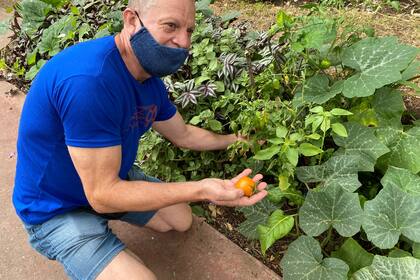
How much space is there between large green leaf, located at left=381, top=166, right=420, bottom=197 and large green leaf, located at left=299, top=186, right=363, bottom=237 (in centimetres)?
23

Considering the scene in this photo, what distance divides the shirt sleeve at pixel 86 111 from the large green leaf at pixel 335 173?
94 centimetres

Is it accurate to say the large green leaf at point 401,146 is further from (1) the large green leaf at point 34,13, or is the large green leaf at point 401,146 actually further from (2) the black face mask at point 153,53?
(1) the large green leaf at point 34,13

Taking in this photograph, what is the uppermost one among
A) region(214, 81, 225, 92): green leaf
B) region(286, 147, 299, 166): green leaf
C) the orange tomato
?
the orange tomato

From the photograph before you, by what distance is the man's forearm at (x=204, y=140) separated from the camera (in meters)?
2.48

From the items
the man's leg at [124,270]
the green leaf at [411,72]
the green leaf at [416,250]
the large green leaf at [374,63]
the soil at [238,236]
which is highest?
the large green leaf at [374,63]

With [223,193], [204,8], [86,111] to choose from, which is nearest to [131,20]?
[86,111]

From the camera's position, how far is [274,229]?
82.6 inches

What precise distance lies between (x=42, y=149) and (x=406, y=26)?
279 cm

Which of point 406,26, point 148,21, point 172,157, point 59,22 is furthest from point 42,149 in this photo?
point 406,26

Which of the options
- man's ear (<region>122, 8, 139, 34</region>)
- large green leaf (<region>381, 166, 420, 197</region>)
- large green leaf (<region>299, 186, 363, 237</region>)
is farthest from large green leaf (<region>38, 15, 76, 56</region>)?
large green leaf (<region>381, 166, 420, 197</region>)

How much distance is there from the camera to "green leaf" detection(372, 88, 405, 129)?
2416 mm

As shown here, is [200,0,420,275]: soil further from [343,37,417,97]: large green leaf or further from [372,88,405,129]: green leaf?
[343,37,417,97]: large green leaf

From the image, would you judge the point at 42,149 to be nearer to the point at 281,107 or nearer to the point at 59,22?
the point at 281,107

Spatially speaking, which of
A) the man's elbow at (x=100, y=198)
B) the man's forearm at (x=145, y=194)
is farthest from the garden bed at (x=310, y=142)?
the man's elbow at (x=100, y=198)
